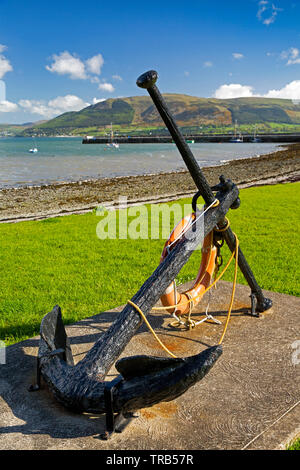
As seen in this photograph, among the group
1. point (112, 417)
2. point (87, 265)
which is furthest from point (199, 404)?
point (87, 265)

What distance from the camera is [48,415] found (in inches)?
112

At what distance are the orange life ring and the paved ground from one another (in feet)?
1.15

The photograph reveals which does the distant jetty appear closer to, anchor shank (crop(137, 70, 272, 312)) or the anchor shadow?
anchor shank (crop(137, 70, 272, 312))

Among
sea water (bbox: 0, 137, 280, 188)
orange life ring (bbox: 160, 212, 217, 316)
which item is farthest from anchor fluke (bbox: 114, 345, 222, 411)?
sea water (bbox: 0, 137, 280, 188)

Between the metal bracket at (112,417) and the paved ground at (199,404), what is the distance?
5 cm

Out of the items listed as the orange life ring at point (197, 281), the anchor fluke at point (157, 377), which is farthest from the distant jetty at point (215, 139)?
the anchor fluke at point (157, 377)

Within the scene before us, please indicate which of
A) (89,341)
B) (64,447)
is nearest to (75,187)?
(89,341)

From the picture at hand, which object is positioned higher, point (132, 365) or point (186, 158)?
point (186, 158)

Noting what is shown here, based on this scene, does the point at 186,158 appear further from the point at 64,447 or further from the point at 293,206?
the point at 293,206

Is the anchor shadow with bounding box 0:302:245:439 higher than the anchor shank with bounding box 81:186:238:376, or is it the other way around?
the anchor shank with bounding box 81:186:238:376

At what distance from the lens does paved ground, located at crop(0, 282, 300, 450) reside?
2572mm
